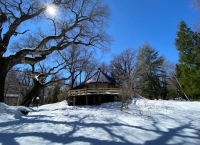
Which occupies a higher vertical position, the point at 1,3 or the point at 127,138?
the point at 1,3

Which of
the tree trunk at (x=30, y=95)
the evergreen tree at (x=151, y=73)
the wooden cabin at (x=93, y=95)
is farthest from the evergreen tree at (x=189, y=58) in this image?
the tree trunk at (x=30, y=95)

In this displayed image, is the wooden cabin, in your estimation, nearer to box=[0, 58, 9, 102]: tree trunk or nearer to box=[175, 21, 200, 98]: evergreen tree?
box=[175, 21, 200, 98]: evergreen tree

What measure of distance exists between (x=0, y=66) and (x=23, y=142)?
7423 millimetres

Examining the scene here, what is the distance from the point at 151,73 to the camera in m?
27.9

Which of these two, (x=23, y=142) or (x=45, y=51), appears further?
(x=45, y=51)

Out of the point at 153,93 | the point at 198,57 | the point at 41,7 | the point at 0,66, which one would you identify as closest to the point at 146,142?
the point at 0,66

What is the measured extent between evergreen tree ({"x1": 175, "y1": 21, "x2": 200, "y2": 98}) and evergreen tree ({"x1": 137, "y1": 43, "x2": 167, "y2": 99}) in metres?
6.77

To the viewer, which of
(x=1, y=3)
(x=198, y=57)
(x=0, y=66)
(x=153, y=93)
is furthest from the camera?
(x=153, y=93)

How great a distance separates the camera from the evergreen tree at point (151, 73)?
26531 millimetres

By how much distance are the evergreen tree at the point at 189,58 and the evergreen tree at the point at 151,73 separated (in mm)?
6768

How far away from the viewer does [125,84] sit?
1105 cm

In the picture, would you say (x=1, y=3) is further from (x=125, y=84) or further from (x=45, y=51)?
(x=125, y=84)

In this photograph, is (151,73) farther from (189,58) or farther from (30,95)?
(30,95)

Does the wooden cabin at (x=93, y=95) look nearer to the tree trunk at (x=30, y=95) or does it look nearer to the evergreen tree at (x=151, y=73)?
the tree trunk at (x=30, y=95)
